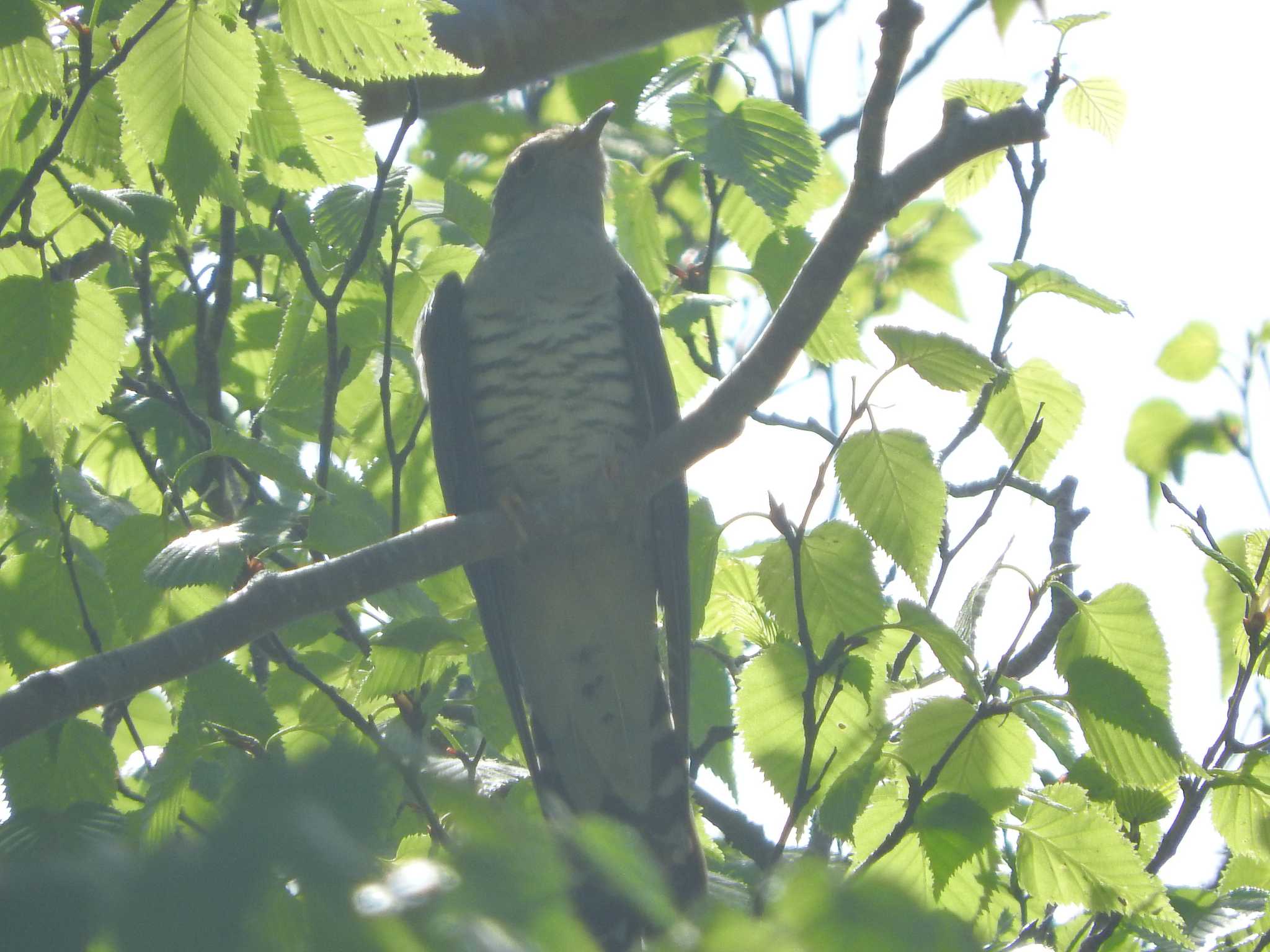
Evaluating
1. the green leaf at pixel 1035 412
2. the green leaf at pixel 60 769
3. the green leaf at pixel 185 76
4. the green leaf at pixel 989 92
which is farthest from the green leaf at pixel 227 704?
the green leaf at pixel 989 92

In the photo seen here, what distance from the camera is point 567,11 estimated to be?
158 inches

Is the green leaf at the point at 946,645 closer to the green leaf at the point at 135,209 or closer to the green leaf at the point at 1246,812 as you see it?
the green leaf at the point at 1246,812

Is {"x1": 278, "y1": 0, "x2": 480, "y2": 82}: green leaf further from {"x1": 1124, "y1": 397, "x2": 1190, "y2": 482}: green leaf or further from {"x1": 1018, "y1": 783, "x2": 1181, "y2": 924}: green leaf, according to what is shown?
{"x1": 1124, "y1": 397, "x2": 1190, "y2": 482}: green leaf

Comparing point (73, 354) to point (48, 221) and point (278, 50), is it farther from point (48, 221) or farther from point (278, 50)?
point (278, 50)

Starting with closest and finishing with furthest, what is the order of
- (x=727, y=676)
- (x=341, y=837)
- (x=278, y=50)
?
1. (x=341, y=837)
2. (x=278, y=50)
3. (x=727, y=676)

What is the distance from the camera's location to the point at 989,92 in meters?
3.14

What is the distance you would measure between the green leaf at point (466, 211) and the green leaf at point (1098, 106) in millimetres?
1762

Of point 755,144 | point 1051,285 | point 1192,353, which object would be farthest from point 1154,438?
point 755,144

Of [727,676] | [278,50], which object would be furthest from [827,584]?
[278,50]

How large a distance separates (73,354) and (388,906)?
2.39 metres

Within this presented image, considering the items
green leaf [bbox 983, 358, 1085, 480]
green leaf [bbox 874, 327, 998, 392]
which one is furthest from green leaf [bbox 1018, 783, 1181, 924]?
green leaf [bbox 983, 358, 1085, 480]

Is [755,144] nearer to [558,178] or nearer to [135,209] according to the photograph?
[135,209]

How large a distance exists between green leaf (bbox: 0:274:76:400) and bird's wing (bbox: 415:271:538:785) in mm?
1402

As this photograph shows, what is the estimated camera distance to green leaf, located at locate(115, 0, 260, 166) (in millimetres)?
2346
